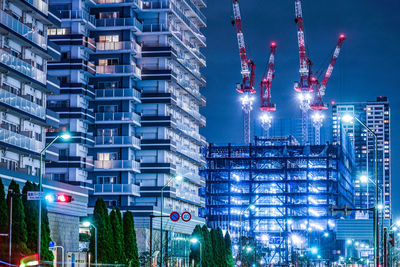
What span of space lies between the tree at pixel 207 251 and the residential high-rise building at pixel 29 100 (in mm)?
29224

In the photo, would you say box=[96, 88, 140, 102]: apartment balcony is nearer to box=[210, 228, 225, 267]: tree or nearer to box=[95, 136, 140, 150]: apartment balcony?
box=[95, 136, 140, 150]: apartment balcony

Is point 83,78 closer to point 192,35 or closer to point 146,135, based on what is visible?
point 146,135

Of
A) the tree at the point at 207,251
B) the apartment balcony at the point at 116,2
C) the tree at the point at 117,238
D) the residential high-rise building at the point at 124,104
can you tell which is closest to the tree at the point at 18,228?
the tree at the point at 117,238

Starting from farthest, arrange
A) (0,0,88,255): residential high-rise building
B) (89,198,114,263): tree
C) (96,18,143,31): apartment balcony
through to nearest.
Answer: (96,18,143,31): apartment balcony < (89,198,114,263): tree < (0,0,88,255): residential high-rise building

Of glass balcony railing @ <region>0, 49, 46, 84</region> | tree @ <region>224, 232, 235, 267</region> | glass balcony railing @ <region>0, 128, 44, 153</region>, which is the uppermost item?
glass balcony railing @ <region>0, 49, 46, 84</region>

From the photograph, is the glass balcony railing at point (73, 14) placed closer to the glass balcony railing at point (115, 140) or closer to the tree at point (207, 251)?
the glass balcony railing at point (115, 140)

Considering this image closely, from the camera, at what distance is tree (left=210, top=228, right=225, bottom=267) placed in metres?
110

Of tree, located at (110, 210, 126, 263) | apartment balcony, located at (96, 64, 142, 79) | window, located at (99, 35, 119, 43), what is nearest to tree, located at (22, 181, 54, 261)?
tree, located at (110, 210, 126, 263)

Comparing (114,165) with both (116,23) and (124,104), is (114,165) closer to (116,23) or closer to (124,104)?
(124,104)

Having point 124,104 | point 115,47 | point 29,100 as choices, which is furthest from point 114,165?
point 29,100

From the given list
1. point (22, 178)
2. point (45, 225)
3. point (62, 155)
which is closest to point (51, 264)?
point (45, 225)

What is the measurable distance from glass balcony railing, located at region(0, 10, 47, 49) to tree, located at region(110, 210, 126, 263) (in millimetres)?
17514

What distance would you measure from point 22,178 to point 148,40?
54819 mm

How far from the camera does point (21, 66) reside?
72188 millimetres
